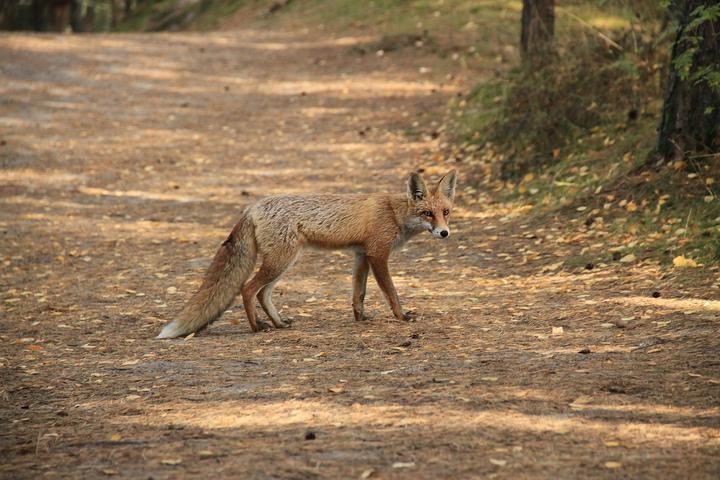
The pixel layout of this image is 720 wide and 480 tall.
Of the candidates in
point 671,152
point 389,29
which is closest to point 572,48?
point 671,152

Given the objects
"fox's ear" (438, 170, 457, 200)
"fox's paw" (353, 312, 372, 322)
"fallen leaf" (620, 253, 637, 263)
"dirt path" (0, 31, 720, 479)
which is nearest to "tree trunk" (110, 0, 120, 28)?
"dirt path" (0, 31, 720, 479)

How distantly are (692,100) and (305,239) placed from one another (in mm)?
5004

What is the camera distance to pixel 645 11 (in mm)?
13477

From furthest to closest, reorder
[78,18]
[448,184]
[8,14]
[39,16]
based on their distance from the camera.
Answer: [78,18], [8,14], [39,16], [448,184]

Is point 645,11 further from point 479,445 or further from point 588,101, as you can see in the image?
point 479,445

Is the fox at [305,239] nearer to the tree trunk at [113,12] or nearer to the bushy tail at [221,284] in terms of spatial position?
the bushy tail at [221,284]

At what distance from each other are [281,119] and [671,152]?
368 inches

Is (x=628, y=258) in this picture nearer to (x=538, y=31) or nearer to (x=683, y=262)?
(x=683, y=262)

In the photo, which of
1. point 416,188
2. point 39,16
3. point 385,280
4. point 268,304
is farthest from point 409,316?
point 39,16

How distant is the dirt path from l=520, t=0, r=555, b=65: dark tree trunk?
7.70 feet

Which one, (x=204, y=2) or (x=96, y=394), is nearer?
(x=96, y=394)

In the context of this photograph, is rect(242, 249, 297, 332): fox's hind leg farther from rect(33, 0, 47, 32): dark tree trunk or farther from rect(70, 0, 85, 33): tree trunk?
rect(70, 0, 85, 33): tree trunk

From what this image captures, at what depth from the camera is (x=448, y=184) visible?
26.9 feet

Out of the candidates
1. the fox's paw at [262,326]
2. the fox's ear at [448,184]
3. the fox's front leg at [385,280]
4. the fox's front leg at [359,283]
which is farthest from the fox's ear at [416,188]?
the fox's paw at [262,326]
